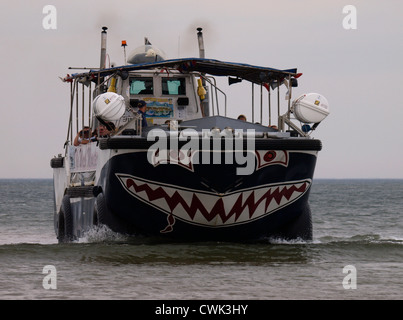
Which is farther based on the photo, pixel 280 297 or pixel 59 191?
pixel 59 191

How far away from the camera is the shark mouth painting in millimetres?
13031

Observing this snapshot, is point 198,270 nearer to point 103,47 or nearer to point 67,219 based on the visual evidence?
point 67,219

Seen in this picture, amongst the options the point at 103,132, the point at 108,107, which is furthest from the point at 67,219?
the point at 108,107

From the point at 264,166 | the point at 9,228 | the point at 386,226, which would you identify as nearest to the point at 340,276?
the point at 264,166

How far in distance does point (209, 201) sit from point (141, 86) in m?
3.39

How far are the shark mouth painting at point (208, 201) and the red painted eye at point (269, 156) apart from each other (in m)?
0.39

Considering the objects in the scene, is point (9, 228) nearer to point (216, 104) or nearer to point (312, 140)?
point (216, 104)

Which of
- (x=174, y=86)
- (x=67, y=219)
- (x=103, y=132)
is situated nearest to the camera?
(x=103, y=132)

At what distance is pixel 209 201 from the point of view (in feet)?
42.9

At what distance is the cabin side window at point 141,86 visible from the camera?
1567cm

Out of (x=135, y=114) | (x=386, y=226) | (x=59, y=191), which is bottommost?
(x=386, y=226)

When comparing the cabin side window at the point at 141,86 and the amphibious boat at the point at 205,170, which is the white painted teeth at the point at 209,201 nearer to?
the amphibious boat at the point at 205,170

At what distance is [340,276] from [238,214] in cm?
256

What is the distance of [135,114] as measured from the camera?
14508 mm
